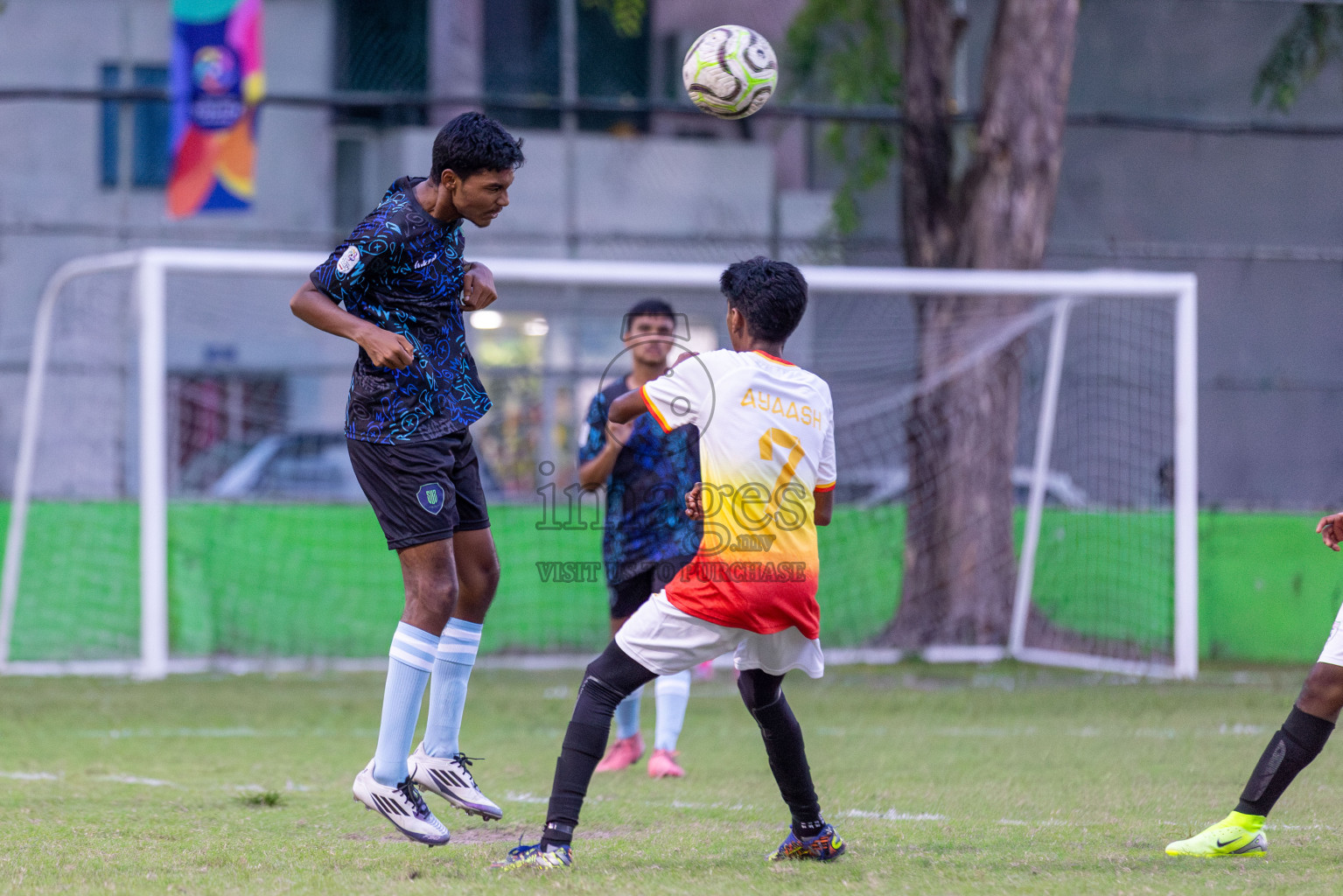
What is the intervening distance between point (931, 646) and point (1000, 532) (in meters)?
0.98

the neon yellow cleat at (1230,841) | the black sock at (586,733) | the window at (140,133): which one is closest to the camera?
the black sock at (586,733)

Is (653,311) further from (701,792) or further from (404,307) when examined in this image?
(404,307)

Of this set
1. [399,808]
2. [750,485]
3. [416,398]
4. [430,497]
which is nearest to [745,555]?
[750,485]

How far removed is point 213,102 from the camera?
12734mm

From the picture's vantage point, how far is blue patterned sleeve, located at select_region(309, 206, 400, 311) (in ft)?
13.0

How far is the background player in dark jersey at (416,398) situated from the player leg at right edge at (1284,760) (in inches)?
78.1

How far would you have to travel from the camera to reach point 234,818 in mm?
4734

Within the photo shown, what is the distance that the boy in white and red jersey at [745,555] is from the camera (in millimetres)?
3764

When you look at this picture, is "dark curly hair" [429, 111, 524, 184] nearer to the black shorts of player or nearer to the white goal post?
the black shorts of player

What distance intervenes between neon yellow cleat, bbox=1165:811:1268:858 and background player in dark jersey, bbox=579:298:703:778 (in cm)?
229

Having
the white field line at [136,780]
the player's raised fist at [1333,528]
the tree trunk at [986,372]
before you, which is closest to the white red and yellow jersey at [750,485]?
the player's raised fist at [1333,528]

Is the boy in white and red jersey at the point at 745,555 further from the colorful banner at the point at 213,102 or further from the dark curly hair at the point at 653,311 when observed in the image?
the colorful banner at the point at 213,102

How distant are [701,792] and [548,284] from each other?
188 inches

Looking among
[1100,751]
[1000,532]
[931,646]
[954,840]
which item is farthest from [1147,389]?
[954,840]
